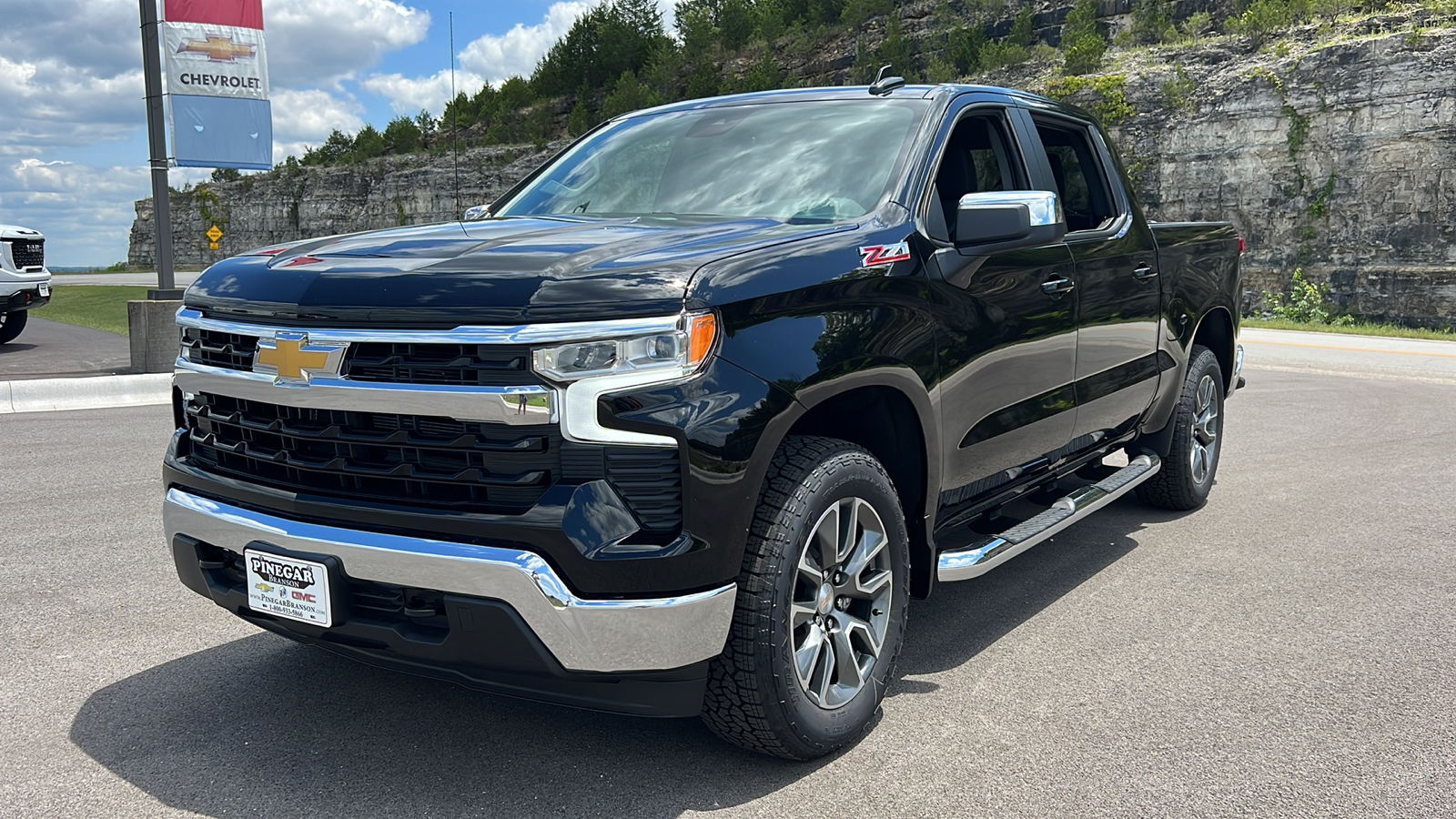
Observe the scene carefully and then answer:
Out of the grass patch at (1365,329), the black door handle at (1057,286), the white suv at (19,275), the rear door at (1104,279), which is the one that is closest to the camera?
the black door handle at (1057,286)

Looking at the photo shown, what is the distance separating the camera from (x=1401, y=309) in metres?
27.5

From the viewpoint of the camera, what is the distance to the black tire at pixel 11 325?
16.2 m

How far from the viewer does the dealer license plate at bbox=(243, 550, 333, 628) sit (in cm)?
286

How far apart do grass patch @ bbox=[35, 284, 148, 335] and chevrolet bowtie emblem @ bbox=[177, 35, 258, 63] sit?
590 centimetres

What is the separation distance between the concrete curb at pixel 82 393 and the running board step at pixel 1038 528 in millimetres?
8464

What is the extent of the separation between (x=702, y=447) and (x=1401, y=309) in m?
29.8

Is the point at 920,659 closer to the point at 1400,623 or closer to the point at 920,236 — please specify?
the point at 920,236

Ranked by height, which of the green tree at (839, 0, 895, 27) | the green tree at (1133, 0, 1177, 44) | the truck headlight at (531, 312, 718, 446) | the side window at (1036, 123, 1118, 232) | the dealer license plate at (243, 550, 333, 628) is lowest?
the dealer license plate at (243, 550, 333, 628)

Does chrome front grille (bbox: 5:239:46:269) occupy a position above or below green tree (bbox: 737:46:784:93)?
below

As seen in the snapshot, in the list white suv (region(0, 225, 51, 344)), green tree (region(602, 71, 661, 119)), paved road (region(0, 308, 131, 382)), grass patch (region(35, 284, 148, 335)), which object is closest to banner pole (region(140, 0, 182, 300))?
paved road (region(0, 308, 131, 382))

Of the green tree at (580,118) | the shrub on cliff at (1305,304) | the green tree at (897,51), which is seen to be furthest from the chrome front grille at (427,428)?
the green tree at (580,118)

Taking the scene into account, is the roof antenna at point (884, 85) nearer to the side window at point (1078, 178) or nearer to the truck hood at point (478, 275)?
the side window at point (1078, 178)

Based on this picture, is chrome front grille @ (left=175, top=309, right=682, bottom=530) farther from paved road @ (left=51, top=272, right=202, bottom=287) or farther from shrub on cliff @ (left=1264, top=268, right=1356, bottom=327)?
paved road @ (left=51, top=272, right=202, bottom=287)

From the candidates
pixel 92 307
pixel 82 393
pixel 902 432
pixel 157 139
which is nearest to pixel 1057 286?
pixel 902 432
